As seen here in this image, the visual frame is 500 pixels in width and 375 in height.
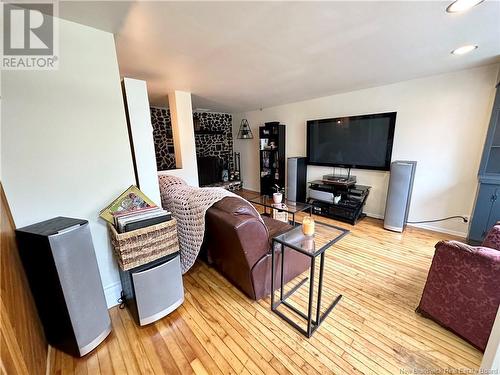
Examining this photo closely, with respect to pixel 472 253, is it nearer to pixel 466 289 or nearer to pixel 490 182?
pixel 466 289

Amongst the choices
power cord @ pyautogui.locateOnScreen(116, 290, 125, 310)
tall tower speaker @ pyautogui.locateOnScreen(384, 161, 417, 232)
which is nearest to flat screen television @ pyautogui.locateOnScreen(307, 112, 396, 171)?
tall tower speaker @ pyautogui.locateOnScreen(384, 161, 417, 232)

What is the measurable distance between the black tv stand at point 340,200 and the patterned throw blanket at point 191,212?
7.11 ft

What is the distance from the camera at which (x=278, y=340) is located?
1305 mm

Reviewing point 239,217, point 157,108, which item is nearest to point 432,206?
point 239,217

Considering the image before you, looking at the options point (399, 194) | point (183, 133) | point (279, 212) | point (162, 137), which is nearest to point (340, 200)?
point (399, 194)

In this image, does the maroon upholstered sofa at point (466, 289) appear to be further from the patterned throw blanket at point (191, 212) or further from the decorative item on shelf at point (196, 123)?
the decorative item on shelf at point (196, 123)

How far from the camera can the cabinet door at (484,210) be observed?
2160mm

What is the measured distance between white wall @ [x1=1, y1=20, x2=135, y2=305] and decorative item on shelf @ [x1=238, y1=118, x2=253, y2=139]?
3.60m

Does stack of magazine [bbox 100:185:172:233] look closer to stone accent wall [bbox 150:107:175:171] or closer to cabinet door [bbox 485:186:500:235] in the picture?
stone accent wall [bbox 150:107:175:171]

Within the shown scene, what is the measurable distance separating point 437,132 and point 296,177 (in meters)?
2.04

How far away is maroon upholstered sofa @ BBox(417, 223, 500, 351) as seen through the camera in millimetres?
1109

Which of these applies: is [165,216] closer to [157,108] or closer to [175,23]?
[175,23]

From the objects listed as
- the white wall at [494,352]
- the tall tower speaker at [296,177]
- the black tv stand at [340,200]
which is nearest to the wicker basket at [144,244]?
the white wall at [494,352]

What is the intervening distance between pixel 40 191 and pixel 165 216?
0.76 meters
